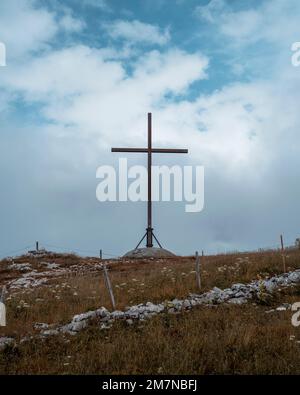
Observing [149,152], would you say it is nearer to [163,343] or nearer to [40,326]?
[40,326]

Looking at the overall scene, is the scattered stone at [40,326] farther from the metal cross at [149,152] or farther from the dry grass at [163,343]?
the metal cross at [149,152]

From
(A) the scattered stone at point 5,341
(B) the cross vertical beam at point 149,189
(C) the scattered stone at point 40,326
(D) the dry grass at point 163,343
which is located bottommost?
(C) the scattered stone at point 40,326

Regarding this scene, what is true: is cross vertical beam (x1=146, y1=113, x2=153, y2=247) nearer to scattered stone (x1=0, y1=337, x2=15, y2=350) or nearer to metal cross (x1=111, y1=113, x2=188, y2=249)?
metal cross (x1=111, y1=113, x2=188, y2=249)

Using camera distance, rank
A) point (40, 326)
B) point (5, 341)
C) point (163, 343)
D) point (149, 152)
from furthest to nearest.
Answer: point (149, 152) → point (40, 326) → point (5, 341) → point (163, 343)

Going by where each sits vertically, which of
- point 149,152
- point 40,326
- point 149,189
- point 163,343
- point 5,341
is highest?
point 149,152

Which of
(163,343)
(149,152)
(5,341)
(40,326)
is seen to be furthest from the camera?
(149,152)

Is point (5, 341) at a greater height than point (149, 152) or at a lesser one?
lesser

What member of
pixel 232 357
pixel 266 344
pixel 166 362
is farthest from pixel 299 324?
pixel 166 362

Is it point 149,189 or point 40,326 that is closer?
point 40,326

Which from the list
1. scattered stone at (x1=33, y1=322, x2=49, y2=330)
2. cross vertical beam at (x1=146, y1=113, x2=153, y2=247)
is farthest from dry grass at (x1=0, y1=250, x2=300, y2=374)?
cross vertical beam at (x1=146, y1=113, x2=153, y2=247)

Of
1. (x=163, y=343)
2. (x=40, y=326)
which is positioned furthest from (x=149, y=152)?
(x=163, y=343)

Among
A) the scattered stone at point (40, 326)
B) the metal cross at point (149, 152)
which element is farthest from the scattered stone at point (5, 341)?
the metal cross at point (149, 152)
